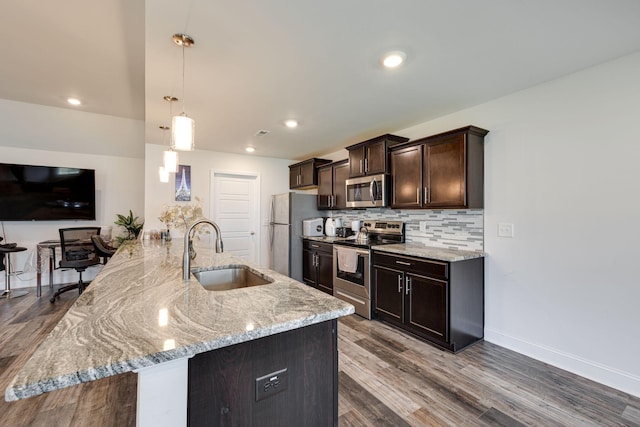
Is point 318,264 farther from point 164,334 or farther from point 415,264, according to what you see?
point 164,334

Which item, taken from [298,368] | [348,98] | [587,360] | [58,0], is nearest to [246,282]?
[298,368]

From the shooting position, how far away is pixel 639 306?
6.45 feet

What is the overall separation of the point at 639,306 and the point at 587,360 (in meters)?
0.56

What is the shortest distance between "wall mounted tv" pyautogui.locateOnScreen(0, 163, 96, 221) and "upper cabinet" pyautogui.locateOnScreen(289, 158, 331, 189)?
330 cm

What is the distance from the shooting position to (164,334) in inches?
33.3

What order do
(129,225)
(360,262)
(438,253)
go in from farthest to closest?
(129,225), (360,262), (438,253)

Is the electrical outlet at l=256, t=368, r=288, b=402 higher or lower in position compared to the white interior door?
lower

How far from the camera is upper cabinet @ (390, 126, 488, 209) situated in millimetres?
2672

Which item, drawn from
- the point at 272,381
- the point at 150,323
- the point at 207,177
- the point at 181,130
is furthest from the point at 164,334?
the point at 207,177

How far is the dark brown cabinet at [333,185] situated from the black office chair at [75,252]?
3.47 meters

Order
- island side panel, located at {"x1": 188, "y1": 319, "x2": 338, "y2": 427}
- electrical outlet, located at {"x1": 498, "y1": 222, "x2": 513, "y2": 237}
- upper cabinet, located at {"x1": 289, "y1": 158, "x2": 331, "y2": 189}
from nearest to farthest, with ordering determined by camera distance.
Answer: island side panel, located at {"x1": 188, "y1": 319, "x2": 338, "y2": 427} < electrical outlet, located at {"x1": 498, "y1": 222, "x2": 513, "y2": 237} < upper cabinet, located at {"x1": 289, "y1": 158, "x2": 331, "y2": 189}

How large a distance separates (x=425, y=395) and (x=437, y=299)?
0.88 meters

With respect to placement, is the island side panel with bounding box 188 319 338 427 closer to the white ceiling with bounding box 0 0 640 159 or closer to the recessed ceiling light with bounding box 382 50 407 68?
the white ceiling with bounding box 0 0 640 159

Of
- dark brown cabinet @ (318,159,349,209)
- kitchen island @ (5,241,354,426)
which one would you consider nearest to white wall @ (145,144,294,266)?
dark brown cabinet @ (318,159,349,209)
